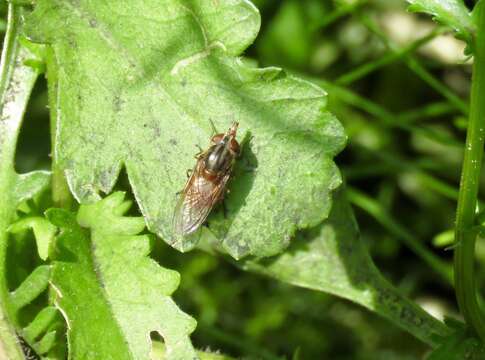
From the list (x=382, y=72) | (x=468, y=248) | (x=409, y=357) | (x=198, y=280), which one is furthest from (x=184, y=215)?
(x=382, y=72)

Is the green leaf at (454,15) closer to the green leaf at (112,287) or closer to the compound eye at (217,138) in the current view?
the compound eye at (217,138)

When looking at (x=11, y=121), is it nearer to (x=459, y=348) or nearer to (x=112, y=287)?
(x=112, y=287)

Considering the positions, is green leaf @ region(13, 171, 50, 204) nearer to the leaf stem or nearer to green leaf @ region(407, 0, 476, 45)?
the leaf stem

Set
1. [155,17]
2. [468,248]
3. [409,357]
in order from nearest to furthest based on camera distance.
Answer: [468,248] < [155,17] < [409,357]

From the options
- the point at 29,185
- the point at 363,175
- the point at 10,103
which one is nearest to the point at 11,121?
the point at 10,103

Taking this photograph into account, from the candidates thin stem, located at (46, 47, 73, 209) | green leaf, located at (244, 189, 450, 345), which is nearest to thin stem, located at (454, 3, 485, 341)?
green leaf, located at (244, 189, 450, 345)

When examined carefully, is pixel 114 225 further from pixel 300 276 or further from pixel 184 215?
pixel 300 276

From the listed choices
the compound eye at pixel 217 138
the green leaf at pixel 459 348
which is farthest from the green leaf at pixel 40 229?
the green leaf at pixel 459 348
